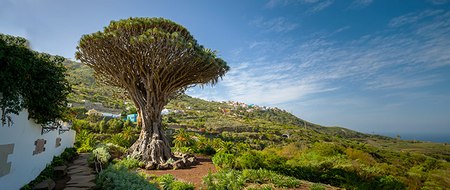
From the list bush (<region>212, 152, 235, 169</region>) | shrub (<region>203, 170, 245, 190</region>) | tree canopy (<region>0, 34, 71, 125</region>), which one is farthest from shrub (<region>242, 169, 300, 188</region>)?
tree canopy (<region>0, 34, 71, 125</region>)

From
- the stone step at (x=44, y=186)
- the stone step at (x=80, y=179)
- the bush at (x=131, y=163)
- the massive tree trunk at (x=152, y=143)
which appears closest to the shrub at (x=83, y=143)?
the massive tree trunk at (x=152, y=143)

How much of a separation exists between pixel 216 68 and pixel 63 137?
30.5 ft

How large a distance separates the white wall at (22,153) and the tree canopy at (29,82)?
0.33 metres

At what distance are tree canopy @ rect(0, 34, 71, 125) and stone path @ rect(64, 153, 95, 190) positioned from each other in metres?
2.33

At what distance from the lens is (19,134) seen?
21.7 feet

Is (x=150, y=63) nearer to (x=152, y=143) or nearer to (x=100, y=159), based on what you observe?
(x=152, y=143)

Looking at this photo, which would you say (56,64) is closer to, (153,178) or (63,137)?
(153,178)

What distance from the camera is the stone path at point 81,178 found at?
784 centimetres

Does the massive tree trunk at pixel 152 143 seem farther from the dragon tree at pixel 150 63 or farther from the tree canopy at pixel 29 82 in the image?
the tree canopy at pixel 29 82

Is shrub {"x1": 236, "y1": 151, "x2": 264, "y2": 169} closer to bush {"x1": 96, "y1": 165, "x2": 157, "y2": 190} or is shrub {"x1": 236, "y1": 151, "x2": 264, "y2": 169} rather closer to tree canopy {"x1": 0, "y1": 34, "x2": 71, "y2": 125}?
bush {"x1": 96, "y1": 165, "x2": 157, "y2": 190}

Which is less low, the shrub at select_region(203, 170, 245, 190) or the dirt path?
the shrub at select_region(203, 170, 245, 190)

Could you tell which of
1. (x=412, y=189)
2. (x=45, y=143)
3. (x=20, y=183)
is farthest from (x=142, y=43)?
(x=412, y=189)

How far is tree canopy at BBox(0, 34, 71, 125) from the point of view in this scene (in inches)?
208

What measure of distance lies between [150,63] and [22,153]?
6343 millimetres
